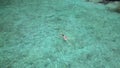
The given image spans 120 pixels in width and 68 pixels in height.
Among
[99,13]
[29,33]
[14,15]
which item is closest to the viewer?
[29,33]

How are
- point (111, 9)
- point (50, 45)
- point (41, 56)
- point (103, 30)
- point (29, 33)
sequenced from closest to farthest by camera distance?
1. point (41, 56)
2. point (50, 45)
3. point (29, 33)
4. point (103, 30)
5. point (111, 9)

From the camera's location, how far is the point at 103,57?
7.97ft

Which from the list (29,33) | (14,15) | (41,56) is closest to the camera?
(41,56)

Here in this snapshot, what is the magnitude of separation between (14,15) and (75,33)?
3.85ft

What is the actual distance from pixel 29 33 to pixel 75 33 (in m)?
0.68

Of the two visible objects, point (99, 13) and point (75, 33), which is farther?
point (99, 13)

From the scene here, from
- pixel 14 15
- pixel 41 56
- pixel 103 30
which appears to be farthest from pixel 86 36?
pixel 14 15

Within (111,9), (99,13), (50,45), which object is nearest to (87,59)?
(50,45)

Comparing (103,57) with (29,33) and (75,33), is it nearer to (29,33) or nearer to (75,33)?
(75,33)

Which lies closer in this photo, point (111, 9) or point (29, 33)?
point (29, 33)

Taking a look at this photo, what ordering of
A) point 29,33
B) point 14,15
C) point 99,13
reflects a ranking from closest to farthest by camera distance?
point 29,33 < point 14,15 < point 99,13

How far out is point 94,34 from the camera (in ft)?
9.66

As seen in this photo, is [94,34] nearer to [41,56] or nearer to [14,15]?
[41,56]

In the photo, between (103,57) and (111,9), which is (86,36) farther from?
(111,9)
